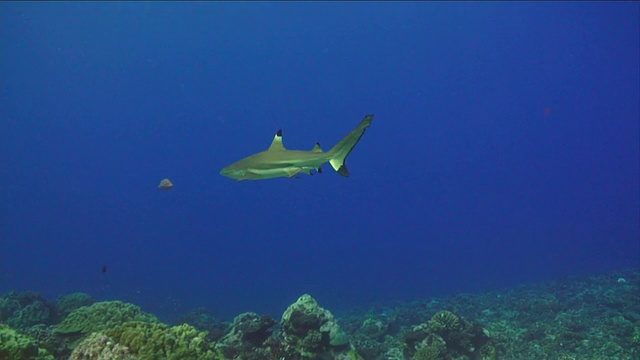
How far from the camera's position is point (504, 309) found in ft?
63.6

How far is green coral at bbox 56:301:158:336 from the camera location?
8.71 meters

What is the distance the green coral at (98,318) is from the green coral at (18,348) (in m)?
2.58

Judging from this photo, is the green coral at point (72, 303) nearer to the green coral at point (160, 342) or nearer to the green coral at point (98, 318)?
the green coral at point (98, 318)

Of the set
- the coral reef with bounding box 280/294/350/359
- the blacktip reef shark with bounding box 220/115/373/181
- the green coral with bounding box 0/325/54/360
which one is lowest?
the green coral with bounding box 0/325/54/360

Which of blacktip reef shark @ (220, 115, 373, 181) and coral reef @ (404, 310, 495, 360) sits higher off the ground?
blacktip reef shark @ (220, 115, 373, 181)

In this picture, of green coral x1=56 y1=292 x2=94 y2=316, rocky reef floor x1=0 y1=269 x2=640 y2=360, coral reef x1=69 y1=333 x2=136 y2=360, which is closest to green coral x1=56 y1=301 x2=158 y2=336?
rocky reef floor x1=0 y1=269 x2=640 y2=360

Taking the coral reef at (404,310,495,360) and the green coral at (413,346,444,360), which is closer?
the green coral at (413,346,444,360)

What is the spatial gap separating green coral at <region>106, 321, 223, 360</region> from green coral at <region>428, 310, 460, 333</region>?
643 cm

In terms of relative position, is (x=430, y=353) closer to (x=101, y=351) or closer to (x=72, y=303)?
(x=101, y=351)

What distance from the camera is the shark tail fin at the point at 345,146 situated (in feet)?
21.2

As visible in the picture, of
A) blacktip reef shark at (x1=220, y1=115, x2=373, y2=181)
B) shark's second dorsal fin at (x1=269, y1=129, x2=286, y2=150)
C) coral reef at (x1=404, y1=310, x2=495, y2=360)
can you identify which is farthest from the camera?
coral reef at (x1=404, y1=310, x2=495, y2=360)

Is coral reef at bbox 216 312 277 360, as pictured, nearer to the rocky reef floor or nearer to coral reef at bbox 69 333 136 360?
the rocky reef floor

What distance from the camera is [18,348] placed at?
5.43 meters

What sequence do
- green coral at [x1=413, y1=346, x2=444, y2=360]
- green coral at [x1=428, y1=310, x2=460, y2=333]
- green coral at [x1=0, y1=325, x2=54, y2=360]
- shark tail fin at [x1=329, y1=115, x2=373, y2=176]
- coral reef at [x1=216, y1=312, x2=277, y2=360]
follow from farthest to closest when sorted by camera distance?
green coral at [x1=428, y1=310, x2=460, y2=333]
green coral at [x1=413, y1=346, x2=444, y2=360]
coral reef at [x1=216, y1=312, x2=277, y2=360]
shark tail fin at [x1=329, y1=115, x2=373, y2=176]
green coral at [x1=0, y1=325, x2=54, y2=360]
